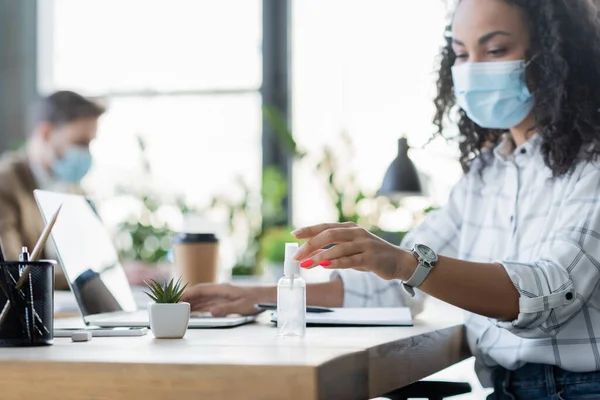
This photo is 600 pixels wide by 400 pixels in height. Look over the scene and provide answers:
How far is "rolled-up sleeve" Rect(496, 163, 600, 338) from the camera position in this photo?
1.33 meters

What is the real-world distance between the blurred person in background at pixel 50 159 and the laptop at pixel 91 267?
1605 mm

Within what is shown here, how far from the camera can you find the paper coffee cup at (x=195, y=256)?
1.90 metres

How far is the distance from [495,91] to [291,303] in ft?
2.43

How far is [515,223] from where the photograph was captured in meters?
1.67

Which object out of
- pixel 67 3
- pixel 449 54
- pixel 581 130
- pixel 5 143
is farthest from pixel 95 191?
pixel 581 130

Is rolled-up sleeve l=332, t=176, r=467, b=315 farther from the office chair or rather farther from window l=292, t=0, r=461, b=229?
window l=292, t=0, r=461, b=229

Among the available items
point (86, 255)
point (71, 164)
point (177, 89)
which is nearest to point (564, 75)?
point (86, 255)

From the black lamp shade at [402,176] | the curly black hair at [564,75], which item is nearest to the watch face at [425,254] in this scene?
the curly black hair at [564,75]

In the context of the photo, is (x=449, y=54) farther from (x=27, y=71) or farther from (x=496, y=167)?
(x=27, y=71)

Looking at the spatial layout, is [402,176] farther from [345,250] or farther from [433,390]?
[345,250]

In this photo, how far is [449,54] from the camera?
1995mm

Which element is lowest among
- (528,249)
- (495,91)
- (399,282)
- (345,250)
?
(399,282)

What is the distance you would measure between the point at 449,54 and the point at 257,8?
2.08m

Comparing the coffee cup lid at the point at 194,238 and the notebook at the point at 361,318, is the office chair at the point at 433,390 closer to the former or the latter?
the notebook at the point at 361,318
